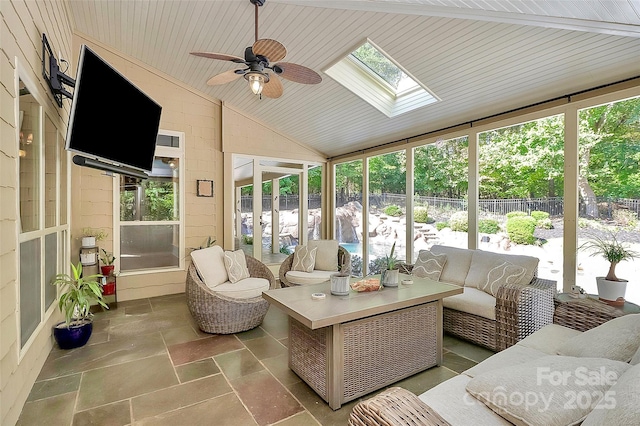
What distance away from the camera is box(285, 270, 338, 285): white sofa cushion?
432 centimetres

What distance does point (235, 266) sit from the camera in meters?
3.91

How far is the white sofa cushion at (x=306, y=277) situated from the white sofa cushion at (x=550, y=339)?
257 centimetres

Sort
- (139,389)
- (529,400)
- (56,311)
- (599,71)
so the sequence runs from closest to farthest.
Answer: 1. (529,400)
2. (139,389)
3. (599,71)
4. (56,311)

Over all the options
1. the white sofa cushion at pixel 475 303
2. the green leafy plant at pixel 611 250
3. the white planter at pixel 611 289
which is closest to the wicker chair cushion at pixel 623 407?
the white sofa cushion at pixel 475 303

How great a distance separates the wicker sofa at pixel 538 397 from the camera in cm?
89

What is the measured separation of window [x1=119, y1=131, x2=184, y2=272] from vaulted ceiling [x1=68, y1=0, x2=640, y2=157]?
4.84 ft

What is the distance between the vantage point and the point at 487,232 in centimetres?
408

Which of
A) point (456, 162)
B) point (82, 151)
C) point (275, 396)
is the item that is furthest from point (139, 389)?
point (456, 162)

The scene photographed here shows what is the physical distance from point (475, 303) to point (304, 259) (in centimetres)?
245

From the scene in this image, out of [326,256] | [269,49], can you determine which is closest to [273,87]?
[269,49]

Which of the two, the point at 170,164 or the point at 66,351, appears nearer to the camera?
the point at 66,351

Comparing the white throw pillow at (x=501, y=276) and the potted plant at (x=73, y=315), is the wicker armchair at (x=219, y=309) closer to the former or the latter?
the potted plant at (x=73, y=315)

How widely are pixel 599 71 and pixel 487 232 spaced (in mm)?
2031

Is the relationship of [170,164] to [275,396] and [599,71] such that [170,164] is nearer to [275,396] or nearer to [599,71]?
[275,396]
